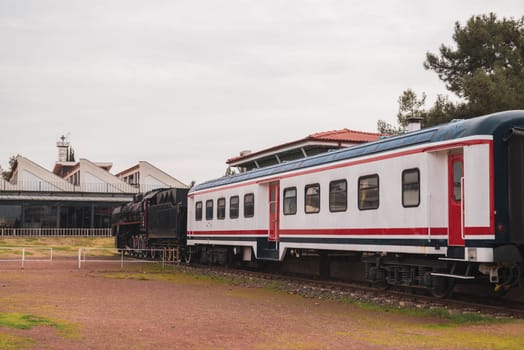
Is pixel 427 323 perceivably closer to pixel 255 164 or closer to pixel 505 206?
pixel 505 206

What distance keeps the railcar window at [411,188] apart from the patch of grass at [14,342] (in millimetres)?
7750

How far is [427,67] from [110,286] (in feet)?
79.4

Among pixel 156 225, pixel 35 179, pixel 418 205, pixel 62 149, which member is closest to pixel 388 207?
pixel 418 205

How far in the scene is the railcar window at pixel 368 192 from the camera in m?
15.5

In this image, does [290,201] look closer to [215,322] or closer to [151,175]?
[215,322]

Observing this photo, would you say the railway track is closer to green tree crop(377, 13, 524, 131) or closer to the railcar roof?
the railcar roof

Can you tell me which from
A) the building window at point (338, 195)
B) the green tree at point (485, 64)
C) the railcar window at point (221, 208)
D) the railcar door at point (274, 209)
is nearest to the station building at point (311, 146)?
the green tree at point (485, 64)

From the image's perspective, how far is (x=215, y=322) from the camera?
11805mm

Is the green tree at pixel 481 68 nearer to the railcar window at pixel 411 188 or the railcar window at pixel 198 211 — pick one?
the railcar window at pixel 198 211

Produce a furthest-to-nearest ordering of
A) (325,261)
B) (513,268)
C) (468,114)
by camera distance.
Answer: (468,114)
(325,261)
(513,268)

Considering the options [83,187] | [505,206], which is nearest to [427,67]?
[505,206]

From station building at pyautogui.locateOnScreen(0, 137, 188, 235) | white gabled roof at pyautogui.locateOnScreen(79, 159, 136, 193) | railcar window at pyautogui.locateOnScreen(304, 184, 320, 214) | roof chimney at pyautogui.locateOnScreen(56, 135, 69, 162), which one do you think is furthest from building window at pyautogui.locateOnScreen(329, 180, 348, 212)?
roof chimney at pyautogui.locateOnScreen(56, 135, 69, 162)

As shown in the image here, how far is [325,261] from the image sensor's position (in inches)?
821

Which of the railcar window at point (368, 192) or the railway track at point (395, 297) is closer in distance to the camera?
the railway track at point (395, 297)
